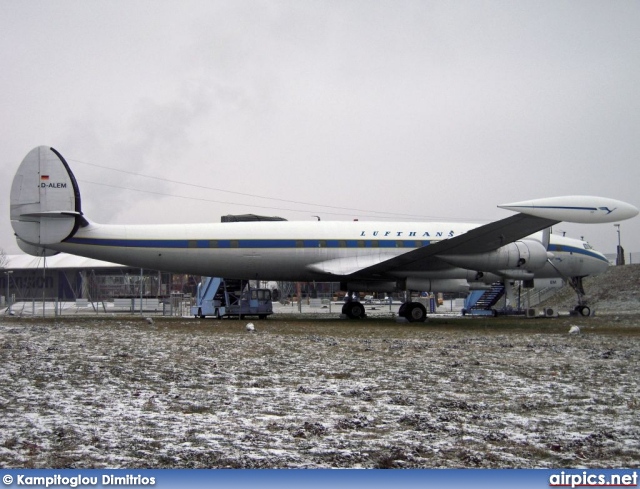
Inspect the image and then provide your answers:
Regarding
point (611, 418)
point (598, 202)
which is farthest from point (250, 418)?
point (598, 202)

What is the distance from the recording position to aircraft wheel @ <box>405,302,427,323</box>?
909 inches

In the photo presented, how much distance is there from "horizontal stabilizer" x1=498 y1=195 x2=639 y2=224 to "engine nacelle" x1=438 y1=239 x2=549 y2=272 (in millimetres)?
3776

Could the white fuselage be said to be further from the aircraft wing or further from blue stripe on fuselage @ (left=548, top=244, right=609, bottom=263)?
blue stripe on fuselage @ (left=548, top=244, right=609, bottom=263)

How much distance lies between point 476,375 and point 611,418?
2948 millimetres

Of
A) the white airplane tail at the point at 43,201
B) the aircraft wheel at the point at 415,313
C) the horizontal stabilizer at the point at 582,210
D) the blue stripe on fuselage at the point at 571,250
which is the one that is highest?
the white airplane tail at the point at 43,201

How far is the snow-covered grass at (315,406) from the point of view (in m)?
5.06

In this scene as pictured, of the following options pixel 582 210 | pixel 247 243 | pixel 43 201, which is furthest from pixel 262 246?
pixel 582 210

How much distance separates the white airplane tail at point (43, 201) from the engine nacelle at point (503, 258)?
509 inches

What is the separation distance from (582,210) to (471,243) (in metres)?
3.96

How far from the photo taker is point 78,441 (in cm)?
531

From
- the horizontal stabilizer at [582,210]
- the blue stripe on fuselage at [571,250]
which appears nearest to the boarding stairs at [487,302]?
the blue stripe on fuselage at [571,250]

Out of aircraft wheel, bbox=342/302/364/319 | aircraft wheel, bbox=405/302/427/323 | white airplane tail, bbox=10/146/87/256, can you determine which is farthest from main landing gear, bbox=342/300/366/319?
white airplane tail, bbox=10/146/87/256

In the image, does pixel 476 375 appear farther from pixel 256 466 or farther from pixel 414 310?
pixel 414 310

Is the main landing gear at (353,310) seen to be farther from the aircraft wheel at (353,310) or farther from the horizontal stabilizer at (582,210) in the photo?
the horizontal stabilizer at (582,210)
